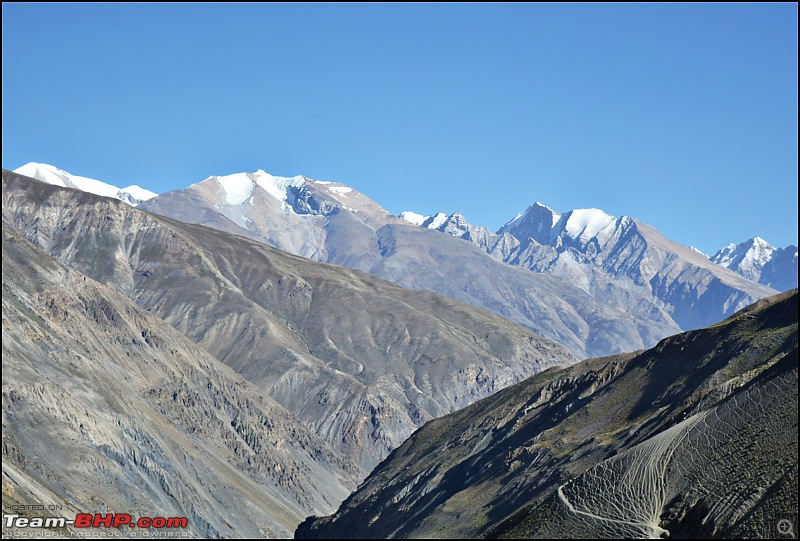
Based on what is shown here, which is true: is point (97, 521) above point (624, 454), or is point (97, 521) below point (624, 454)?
below

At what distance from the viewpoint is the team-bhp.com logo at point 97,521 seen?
138875 mm

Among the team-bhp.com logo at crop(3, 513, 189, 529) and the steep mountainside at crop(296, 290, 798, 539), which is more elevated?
the steep mountainside at crop(296, 290, 798, 539)

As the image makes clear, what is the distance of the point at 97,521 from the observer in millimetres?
Answer: 166625

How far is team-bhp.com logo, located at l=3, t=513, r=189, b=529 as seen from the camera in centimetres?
13888

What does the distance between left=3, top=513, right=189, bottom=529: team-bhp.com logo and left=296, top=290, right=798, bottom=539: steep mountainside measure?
23.4m

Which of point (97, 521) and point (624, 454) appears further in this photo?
point (97, 521)

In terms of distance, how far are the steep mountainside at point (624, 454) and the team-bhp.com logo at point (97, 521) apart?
23.4 metres

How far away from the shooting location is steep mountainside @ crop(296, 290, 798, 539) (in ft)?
276

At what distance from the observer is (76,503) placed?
174m

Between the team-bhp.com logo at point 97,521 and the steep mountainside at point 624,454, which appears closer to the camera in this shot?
the steep mountainside at point 624,454

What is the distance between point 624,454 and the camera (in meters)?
97.2

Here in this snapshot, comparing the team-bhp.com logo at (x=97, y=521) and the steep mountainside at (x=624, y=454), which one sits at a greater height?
the steep mountainside at (x=624, y=454)

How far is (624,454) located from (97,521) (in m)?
96.2

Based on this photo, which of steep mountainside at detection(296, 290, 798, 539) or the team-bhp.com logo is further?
the team-bhp.com logo
